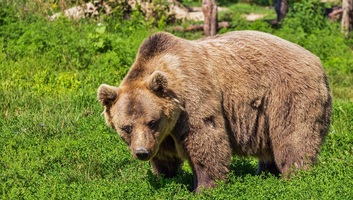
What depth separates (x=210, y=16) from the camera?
14.7 meters

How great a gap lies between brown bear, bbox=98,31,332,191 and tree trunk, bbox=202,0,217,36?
7028 millimetres

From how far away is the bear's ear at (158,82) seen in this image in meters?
6.67

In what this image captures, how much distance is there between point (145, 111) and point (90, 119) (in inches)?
109

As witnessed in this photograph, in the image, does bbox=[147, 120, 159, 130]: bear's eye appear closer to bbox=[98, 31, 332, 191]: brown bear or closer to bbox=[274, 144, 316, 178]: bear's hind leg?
bbox=[98, 31, 332, 191]: brown bear

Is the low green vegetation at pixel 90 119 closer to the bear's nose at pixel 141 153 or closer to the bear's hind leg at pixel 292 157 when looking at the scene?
the bear's hind leg at pixel 292 157

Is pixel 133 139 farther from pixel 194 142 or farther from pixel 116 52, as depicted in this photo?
pixel 116 52

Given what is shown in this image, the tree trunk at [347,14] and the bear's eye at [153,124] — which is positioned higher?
the bear's eye at [153,124]

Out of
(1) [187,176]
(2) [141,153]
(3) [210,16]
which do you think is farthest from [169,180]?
(3) [210,16]

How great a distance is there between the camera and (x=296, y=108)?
7285 millimetres

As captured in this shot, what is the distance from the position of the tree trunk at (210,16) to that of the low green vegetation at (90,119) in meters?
0.48

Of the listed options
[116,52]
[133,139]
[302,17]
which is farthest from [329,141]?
[302,17]

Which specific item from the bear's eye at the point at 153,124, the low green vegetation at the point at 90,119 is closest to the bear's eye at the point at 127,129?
the bear's eye at the point at 153,124

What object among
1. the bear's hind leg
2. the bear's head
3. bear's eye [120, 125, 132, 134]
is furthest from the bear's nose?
the bear's hind leg

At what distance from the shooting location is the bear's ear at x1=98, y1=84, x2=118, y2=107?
6745mm
